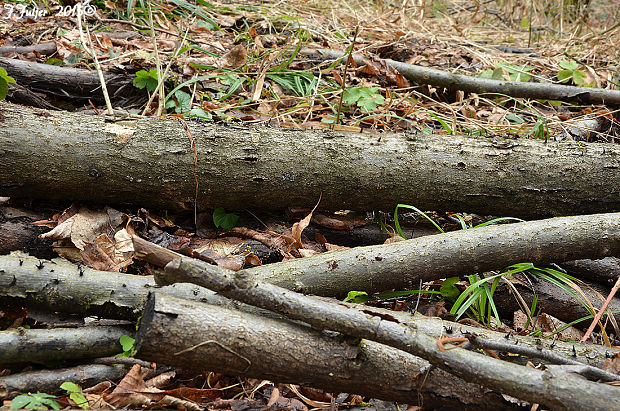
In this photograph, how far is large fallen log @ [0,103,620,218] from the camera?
2.52 meters

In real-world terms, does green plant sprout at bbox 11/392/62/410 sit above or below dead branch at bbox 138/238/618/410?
below

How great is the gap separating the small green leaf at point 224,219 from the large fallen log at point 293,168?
0.07 meters

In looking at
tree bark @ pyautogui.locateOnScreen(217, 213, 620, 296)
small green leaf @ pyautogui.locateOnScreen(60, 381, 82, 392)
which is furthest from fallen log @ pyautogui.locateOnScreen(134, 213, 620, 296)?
small green leaf @ pyautogui.locateOnScreen(60, 381, 82, 392)

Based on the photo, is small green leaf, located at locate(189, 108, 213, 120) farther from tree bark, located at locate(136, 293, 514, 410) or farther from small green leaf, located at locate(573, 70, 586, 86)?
small green leaf, located at locate(573, 70, 586, 86)

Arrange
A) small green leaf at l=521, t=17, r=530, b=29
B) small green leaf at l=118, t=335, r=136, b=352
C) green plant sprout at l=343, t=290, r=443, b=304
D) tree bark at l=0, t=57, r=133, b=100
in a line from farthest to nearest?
small green leaf at l=521, t=17, r=530, b=29, tree bark at l=0, t=57, r=133, b=100, green plant sprout at l=343, t=290, r=443, b=304, small green leaf at l=118, t=335, r=136, b=352

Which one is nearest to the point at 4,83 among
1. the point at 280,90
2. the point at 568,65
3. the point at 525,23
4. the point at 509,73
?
the point at 280,90

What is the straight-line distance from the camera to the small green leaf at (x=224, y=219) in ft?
9.15

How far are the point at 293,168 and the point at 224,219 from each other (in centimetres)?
49

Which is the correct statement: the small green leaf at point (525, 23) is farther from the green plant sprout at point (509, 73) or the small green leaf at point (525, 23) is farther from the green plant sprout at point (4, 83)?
the green plant sprout at point (4, 83)

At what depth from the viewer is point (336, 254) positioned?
7.52 ft

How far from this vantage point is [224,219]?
9.18 feet

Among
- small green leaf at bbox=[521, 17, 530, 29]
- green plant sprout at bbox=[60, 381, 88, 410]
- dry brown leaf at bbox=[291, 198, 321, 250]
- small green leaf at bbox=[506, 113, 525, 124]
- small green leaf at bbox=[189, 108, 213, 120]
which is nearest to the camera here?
green plant sprout at bbox=[60, 381, 88, 410]

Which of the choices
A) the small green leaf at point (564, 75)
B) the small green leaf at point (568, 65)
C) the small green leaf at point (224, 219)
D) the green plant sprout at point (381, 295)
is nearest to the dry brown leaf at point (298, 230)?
the small green leaf at point (224, 219)

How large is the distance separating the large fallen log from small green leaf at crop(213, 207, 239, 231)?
7 centimetres
